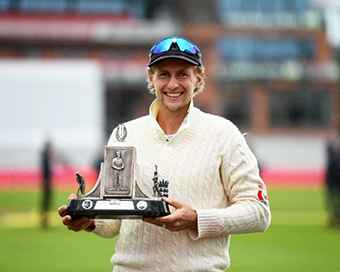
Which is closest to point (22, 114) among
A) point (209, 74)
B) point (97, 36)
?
point (97, 36)

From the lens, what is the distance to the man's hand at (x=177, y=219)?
1.94 m

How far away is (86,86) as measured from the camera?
2878 centimetres

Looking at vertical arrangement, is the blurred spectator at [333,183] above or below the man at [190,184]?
above

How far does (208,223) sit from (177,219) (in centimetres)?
12

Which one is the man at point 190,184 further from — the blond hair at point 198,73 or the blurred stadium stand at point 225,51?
the blurred stadium stand at point 225,51

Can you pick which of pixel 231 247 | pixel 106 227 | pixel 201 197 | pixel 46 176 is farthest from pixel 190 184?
pixel 46 176

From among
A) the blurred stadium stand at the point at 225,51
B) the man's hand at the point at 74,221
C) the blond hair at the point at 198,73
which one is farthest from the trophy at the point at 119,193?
the blurred stadium stand at the point at 225,51

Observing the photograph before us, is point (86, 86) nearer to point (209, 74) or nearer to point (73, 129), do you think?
point (73, 129)

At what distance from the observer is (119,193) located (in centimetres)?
206

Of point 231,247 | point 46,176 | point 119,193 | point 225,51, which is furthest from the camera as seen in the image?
point 225,51

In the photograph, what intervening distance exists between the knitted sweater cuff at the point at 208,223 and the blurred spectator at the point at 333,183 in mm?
8528

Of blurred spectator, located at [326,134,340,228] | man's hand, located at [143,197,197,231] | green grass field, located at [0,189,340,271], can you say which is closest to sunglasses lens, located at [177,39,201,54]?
man's hand, located at [143,197,197,231]

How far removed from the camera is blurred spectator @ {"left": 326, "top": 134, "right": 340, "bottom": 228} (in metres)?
10.4

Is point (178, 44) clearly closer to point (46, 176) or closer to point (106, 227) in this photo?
point (106, 227)
